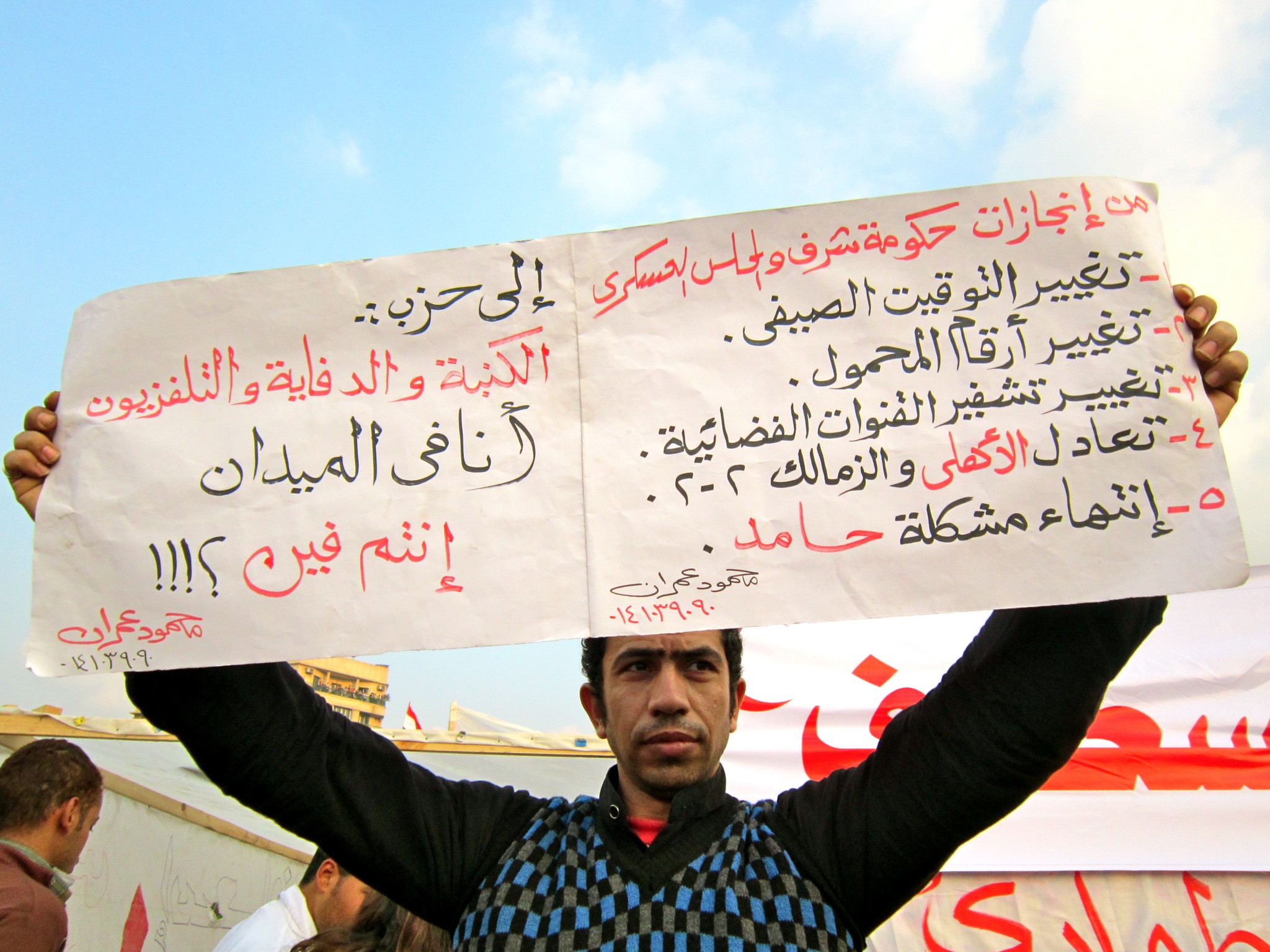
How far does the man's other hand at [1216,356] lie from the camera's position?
1.47 meters

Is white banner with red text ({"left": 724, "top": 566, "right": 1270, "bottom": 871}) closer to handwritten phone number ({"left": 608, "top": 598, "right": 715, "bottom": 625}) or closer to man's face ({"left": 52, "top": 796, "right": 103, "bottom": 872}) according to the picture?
handwritten phone number ({"left": 608, "top": 598, "right": 715, "bottom": 625})

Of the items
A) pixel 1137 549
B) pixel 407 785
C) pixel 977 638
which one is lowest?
pixel 407 785

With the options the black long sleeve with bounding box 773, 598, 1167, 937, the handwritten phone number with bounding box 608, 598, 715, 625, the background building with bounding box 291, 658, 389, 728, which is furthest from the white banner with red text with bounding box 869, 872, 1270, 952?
the background building with bounding box 291, 658, 389, 728

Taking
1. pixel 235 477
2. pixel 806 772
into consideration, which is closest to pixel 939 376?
pixel 235 477

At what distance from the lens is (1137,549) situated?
1395 mm

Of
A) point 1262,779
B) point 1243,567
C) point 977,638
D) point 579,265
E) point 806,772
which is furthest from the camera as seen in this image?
point 806,772

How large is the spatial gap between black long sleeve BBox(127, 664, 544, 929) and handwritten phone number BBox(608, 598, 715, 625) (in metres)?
0.47

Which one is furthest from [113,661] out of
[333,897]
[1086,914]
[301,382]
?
[1086,914]

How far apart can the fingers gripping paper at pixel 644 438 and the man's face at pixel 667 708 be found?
0.25 m

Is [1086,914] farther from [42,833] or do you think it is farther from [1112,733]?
[42,833]

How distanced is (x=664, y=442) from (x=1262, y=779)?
3.23 m

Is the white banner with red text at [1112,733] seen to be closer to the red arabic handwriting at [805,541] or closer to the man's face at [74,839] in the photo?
the red arabic handwriting at [805,541]

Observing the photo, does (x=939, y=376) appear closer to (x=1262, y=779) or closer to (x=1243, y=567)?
(x=1243, y=567)

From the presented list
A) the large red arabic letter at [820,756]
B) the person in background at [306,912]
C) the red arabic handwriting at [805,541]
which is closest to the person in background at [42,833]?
the person in background at [306,912]
